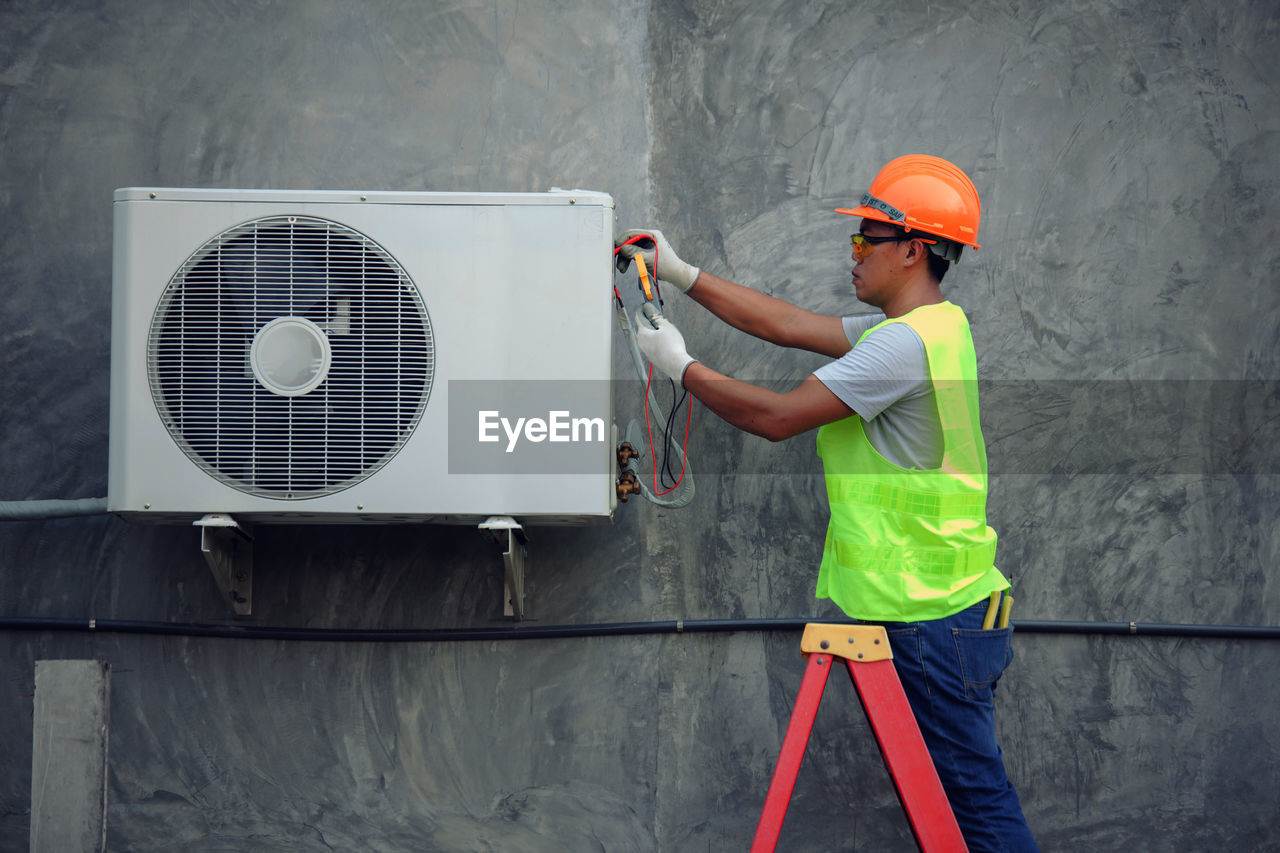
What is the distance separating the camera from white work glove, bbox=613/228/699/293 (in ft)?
6.29

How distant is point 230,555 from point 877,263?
1279mm

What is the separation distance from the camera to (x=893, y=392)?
5.42ft

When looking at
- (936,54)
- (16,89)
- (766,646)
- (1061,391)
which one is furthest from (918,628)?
(16,89)

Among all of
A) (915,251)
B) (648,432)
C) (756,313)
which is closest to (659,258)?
(756,313)

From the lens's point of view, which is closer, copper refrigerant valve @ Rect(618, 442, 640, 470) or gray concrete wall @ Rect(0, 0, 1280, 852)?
copper refrigerant valve @ Rect(618, 442, 640, 470)

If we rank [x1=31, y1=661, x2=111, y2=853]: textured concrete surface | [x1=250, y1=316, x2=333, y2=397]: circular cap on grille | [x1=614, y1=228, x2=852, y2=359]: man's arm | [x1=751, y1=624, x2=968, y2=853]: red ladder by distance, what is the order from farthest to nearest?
[x1=614, y1=228, x2=852, y2=359]: man's arm, [x1=31, y1=661, x2=111, y2=853]: textured concrete surface, [x1=250, y1=316, x2=333, y2=397]: circular cap on grille, [x1=751, y1=624, x2=968, y2=853]: red ladder

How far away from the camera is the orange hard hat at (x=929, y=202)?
5.74 ft

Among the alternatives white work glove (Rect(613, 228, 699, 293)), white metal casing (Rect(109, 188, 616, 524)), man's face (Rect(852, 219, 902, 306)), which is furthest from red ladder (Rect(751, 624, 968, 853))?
white work glove (Rect(613, 228, 699, 293))

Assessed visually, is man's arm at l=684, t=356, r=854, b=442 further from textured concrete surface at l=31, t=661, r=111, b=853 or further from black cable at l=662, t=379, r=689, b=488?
textured concrete surface at l=31, t=661, r=111, b=853

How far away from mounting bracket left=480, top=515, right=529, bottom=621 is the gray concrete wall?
7 centimetres

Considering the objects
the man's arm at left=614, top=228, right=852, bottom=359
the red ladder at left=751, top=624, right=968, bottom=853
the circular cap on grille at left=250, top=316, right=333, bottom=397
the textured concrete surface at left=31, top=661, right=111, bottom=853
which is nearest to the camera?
the red ladder at left=751, top=624, right=968, bottom=853

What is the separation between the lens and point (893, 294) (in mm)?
1809

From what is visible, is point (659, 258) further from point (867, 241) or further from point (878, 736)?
point (878, 736)

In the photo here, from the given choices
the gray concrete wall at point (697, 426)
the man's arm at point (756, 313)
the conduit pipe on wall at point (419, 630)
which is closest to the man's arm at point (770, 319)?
the man's arm at point (756, 313)
